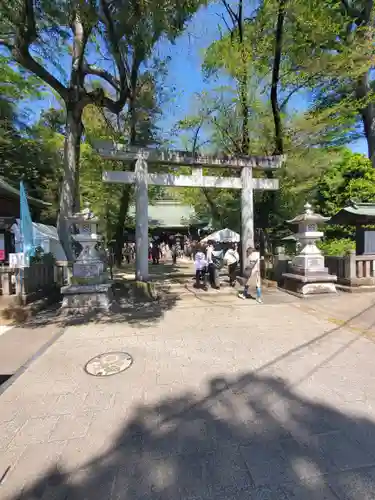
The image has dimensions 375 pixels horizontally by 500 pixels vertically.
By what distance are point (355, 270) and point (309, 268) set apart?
1712mm

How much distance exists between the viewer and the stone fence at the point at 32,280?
714 centimetres

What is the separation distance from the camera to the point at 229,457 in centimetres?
232

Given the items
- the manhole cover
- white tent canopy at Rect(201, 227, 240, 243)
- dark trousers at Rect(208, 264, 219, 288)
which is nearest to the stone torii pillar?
dark trousers at Rect(208, 264, 219, 288)

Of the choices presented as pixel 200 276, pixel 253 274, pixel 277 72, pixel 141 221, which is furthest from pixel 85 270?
pixel 277 72

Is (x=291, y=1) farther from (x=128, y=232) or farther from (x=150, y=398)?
(x=128, y=232)

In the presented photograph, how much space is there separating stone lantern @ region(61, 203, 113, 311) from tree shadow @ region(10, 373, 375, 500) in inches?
191

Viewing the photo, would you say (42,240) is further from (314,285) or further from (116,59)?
(314,285)

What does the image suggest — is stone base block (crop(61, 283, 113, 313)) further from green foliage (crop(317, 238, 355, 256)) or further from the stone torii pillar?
green foliage (crop(317, 238, 355, 256))

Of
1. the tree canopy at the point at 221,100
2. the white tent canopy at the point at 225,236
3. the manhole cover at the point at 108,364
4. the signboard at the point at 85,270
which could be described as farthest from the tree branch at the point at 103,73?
the white tent canopy at the point at 225,236

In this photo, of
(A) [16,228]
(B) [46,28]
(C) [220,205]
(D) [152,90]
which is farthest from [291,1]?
(A) [16,228]

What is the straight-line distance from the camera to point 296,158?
13.7 metres

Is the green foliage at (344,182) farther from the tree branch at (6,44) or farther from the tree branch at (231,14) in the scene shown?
the tree branch at (6,44)

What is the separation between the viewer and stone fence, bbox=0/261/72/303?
7.14 m

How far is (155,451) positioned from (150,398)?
0.84 m
